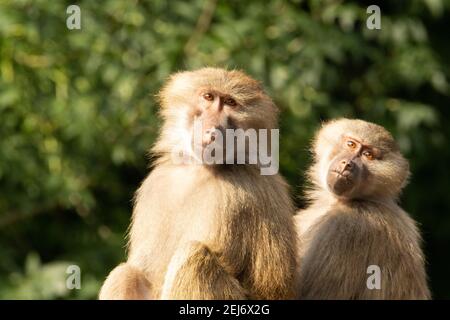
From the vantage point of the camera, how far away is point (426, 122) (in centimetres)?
1246

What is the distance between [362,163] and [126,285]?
196cm

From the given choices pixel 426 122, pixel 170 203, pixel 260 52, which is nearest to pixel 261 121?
pixel 170 203

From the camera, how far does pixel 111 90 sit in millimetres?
11078

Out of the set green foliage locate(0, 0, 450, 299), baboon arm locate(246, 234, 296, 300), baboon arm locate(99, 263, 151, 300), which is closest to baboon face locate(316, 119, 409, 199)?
baboon arm locate(246, 234, 296, 300)

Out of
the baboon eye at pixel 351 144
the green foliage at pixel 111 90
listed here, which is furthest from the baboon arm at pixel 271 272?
the green foliage at pixel 111 90

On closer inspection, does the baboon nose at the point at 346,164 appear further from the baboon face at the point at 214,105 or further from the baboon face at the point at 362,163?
the baboon face at the point at 214,105

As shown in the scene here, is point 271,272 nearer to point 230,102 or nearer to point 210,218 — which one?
point 210,218

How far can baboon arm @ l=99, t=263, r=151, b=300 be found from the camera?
678cm

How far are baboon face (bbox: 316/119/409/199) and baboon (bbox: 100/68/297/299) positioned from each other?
0.62 m

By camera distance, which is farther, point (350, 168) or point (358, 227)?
point (350, 168)

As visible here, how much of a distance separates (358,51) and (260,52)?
1.18 m

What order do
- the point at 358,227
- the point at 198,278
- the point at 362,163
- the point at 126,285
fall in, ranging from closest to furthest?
1. the point at 198,278
2. the point at 126,285
3. the point at 358,227
4. the point at 362,163

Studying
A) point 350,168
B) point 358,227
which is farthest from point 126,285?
point 350,168

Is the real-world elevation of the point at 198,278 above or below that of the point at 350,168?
below
